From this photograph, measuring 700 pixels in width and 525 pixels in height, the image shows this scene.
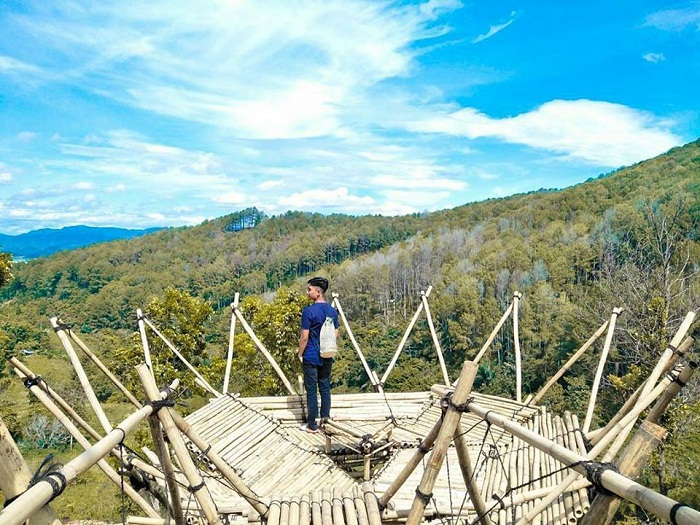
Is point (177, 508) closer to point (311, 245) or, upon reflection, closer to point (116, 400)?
point (116, 400)

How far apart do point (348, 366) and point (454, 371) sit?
24.9 feet

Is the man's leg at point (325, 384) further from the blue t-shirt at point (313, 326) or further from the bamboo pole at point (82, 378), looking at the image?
the bamboo pole at point (82, 378)

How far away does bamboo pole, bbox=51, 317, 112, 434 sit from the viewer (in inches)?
151

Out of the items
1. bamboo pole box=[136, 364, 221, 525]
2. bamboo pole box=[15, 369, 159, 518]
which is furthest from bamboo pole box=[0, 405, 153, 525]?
bamboo pole box=[15, 369, 159, 518]

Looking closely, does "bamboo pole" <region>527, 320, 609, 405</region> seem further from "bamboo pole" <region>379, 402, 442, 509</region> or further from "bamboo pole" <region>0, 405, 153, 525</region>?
"bamboo pole" <region>0, 405, 153, 525</region>

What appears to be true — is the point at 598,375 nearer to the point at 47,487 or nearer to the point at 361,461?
the point at 361,461

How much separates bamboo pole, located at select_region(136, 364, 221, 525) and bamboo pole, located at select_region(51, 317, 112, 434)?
1.43 m

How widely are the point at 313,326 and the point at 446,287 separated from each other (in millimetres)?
40191

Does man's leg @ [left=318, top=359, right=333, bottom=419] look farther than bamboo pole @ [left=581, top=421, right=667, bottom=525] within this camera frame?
Yes

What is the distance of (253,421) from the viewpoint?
5.08 m

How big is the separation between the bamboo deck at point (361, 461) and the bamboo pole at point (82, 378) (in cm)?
100

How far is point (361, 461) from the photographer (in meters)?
5.34

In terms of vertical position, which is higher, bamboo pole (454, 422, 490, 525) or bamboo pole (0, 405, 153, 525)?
bamboo pole (0, 405, 153, 525)

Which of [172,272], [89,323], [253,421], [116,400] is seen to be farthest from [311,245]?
[253,421]
